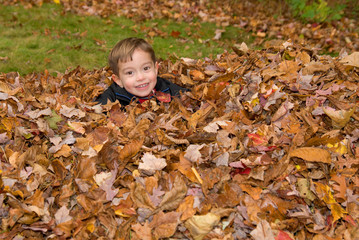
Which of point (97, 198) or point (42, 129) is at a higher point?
point (42, 129)

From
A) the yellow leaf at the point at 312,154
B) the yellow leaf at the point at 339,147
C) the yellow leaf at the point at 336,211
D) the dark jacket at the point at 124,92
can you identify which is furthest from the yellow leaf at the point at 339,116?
the dark jacket at the point at 124,92

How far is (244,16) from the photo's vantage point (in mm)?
7742

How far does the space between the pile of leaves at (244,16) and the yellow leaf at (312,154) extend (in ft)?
14.9

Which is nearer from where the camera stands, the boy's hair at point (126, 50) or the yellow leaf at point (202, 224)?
the yellow leaf at point (202, 224)

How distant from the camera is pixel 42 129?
8.77 ft

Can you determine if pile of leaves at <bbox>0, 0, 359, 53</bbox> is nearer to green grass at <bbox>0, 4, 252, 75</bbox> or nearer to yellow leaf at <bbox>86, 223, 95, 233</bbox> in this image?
green grass at <bbox>0, 4, 252, 75</bbox>

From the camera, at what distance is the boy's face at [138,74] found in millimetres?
3486

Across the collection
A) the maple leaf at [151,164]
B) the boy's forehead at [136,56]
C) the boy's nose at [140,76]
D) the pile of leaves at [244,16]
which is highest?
the boy's forehead at [136,56]

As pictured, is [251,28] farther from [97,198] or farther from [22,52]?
[97,198]

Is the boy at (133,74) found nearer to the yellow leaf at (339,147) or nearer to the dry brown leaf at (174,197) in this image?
the dry brown leaf at (174,197)

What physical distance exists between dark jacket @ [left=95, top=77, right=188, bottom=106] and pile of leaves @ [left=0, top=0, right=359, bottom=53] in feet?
10.0

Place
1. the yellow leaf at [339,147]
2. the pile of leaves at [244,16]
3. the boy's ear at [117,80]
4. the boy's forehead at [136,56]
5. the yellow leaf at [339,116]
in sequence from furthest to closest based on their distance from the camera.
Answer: the pile of leaves at [244,16] → the boy's ear at [117,80] → the boy's forehead at [136,56] → the yellow leaf at [339,116] → the yellow leaf at [339,147]

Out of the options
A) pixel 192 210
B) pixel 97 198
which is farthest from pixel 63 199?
pixel 192 210

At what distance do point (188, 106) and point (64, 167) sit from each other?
1533 mm
